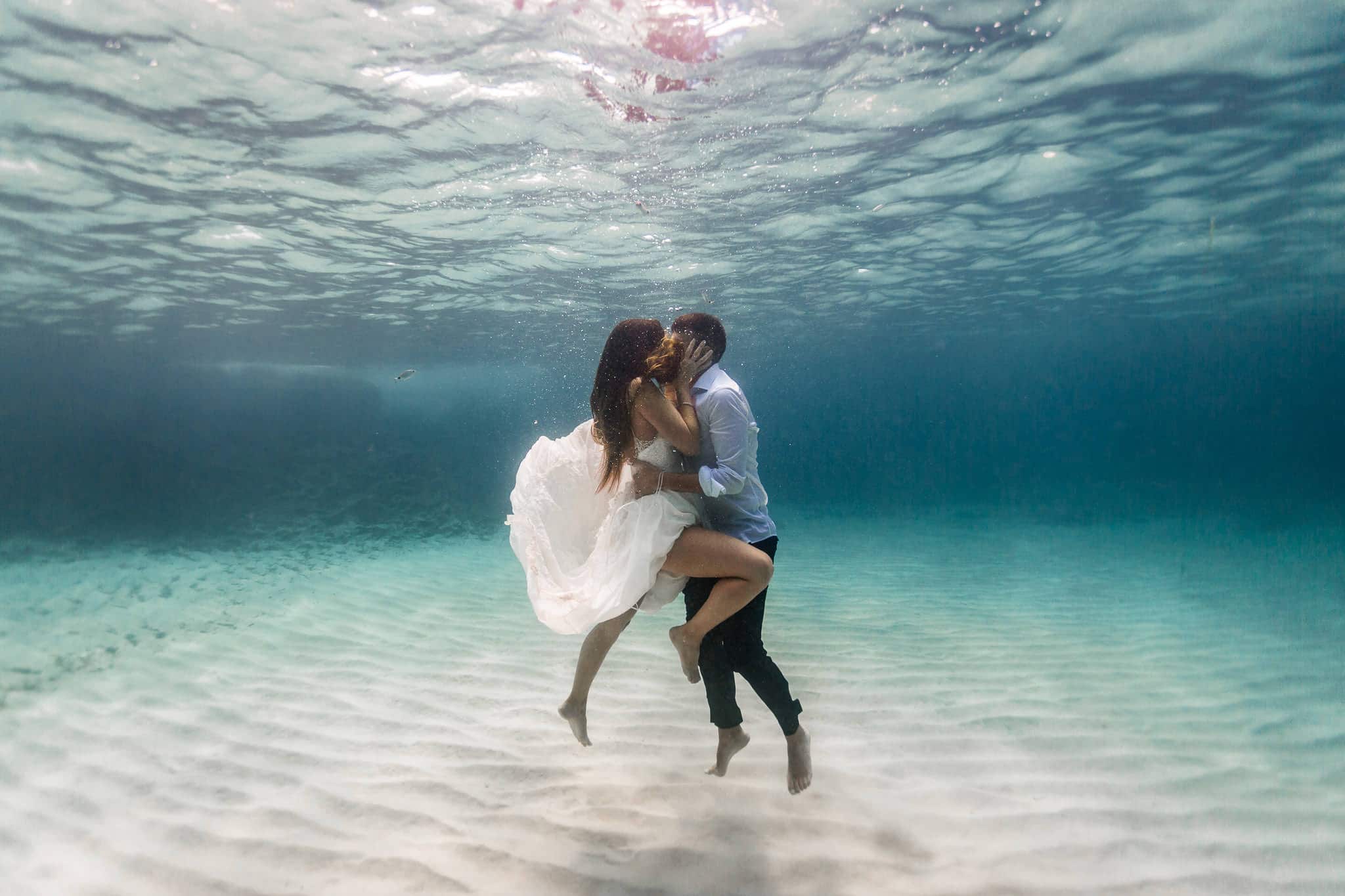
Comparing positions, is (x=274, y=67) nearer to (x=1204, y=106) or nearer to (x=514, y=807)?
(x=514, y=807)

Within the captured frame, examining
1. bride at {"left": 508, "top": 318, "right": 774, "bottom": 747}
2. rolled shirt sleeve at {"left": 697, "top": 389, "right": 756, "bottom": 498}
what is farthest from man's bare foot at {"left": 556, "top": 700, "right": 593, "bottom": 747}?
rolled shirt sleeve at {"left": 697, "top": 389, "right": 756, "bottom": 498}

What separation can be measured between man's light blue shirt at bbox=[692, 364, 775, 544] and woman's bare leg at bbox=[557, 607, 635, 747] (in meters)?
0.83

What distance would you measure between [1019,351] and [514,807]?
53007 millimetres

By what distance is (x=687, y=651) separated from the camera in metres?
3.71

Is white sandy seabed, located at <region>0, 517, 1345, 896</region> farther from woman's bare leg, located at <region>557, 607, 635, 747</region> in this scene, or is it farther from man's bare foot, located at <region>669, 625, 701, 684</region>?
man's bare foot, located at <region>669, 625, 701, 684</region>

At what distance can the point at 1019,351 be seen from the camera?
4856 centimetres

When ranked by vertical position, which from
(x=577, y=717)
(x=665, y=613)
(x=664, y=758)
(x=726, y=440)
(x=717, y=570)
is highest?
(x=726, y=440)

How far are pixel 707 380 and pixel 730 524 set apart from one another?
88 cm

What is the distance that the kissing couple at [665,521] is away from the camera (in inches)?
141

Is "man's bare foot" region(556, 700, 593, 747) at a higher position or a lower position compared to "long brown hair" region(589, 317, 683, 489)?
lower

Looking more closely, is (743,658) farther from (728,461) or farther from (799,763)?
(728,461)

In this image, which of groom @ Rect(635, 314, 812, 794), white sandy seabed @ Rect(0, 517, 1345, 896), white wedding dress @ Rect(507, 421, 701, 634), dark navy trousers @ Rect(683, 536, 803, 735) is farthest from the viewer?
dark navy trousers @ Rect(683, 536, 803, 735)

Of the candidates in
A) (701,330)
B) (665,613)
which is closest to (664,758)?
(701,330)

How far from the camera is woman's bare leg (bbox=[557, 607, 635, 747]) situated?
4055mm
